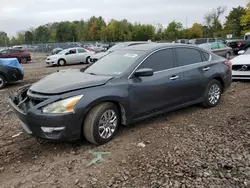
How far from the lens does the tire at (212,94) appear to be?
562 cm

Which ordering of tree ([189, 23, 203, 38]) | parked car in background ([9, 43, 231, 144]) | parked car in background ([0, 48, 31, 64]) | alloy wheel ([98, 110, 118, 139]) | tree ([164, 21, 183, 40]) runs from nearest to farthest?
1. parked car in background ([9, 43, 231, 144])
2. alloy wheel ([98, 110, 118, 139])
3. parked car in background ([0, 48, 31, 64])
4. tree ([164, 21, 183, 40])
5. tree ([189, 23, 203, 38])

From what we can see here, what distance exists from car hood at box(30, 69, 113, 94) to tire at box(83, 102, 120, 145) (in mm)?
392

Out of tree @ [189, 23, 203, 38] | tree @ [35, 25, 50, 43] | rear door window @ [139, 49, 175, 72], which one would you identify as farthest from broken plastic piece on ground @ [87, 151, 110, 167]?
tree @ [35, 25, 50, 43]

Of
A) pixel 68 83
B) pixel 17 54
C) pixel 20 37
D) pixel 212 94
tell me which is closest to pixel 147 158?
pixel 68 83

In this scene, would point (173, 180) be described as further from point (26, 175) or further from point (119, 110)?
point (26, 175)

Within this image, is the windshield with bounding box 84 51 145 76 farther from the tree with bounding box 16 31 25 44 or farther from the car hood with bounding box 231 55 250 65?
the tree with bounding box 16 31 25 44

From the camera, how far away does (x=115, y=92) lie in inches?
156

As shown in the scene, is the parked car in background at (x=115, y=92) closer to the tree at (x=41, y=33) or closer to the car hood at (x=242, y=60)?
the car hood at (x=242, y=60)

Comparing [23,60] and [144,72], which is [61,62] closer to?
[23,60]

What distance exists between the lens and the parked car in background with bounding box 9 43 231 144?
3.59m

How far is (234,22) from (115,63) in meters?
77.4

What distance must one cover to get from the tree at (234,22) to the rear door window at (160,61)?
73346 mm

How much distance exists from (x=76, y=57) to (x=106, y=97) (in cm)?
1692

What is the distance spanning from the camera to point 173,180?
121 inches
